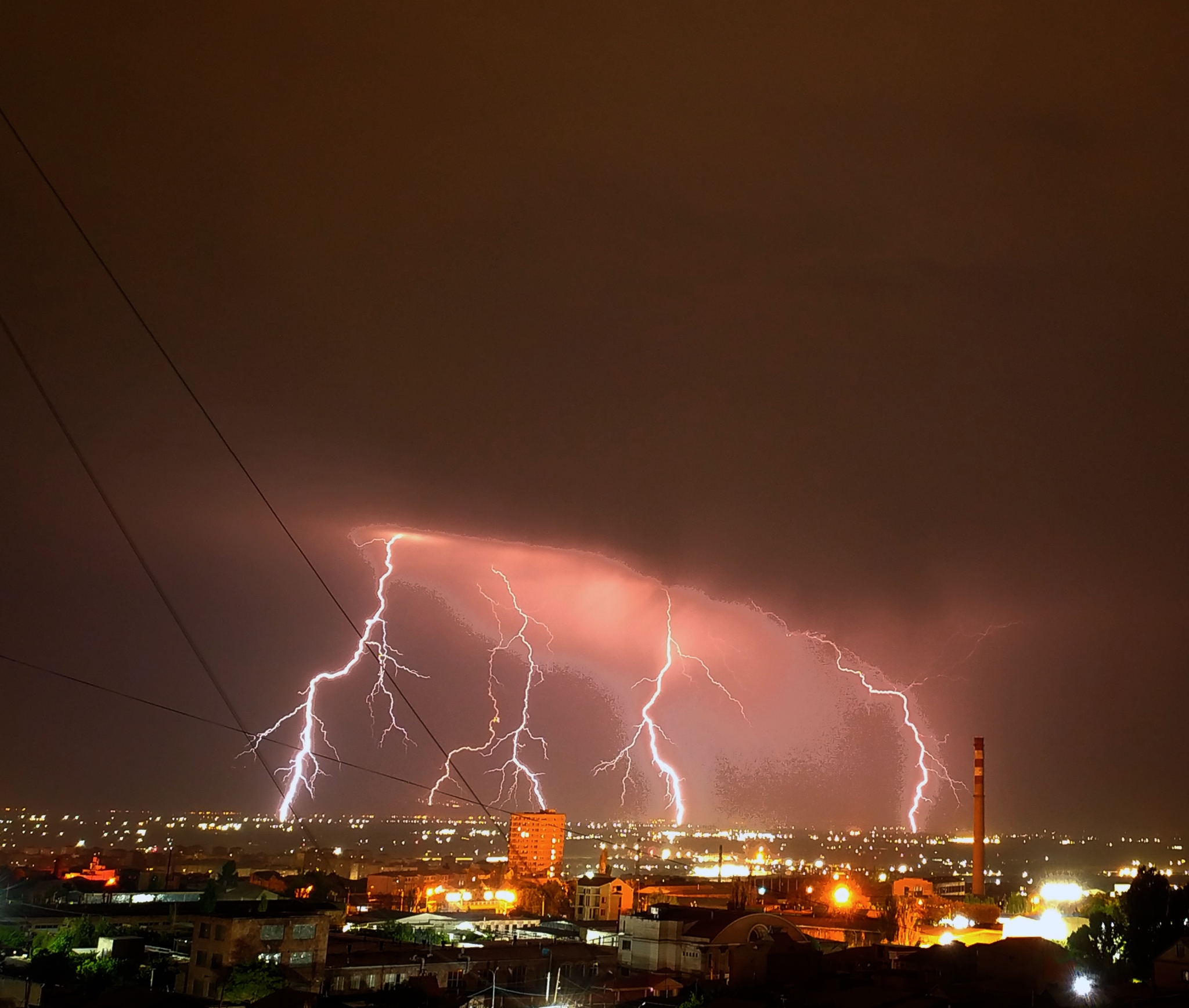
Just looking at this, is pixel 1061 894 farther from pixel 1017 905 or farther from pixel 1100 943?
pixel 1100 943

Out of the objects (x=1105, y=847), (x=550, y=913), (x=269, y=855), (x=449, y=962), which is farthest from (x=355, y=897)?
(x=1105, y=847)

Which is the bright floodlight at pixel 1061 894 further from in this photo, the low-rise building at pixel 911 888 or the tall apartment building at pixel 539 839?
the tall apartment building at pixel 539 839

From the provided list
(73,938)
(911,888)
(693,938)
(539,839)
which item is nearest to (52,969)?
(73,938)

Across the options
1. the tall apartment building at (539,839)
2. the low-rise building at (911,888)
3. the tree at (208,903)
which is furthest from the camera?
the tall apartment building at (539,839)

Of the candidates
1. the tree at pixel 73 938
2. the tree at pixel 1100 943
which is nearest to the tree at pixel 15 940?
the tree at pixel 73 938

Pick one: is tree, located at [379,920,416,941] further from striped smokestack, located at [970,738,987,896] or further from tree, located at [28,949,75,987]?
striped smokestack, located at [970,738,987,896]

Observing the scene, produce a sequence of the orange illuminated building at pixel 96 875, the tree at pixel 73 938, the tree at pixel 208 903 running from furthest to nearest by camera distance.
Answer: the orange illuminated building at pixel 96 875 < the tree at pixel 73 938 < the tree at pixel 208 903

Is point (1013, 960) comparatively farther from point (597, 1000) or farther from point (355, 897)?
point (355, 897)
